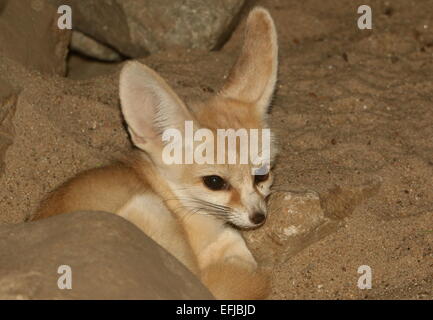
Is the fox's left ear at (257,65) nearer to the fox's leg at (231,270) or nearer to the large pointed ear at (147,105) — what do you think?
the large pointed ear at (147,105)

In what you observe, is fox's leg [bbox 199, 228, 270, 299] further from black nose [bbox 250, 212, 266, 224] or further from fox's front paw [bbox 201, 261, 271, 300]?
black nose [bbox 250, 212, 266, 224]

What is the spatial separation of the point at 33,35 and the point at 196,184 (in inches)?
71.4

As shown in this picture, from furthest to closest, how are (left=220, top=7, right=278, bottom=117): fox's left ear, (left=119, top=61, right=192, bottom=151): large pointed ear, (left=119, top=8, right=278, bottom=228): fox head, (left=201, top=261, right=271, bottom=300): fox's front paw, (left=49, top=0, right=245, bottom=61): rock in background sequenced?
(left=49, top=0, right=245, bottom=61): rock in background, (left=220, top=7, right=278, bottom=117): fox's left ear, (left=119, top=8, right=278, bottom=228): fox head, (left=119, top=61, right=192, bottom=151): large pointed ear, (left=201, top=261, right=271, bottom=300): fox's front paw

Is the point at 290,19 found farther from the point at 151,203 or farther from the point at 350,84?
the point at 151,203

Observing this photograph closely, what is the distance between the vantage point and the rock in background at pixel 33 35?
451 centimetres

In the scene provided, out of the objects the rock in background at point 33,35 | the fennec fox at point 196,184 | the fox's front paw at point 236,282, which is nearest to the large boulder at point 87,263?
the fox's front paw at point 236,282

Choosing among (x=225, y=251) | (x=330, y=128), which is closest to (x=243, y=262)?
(x=225, y=251)

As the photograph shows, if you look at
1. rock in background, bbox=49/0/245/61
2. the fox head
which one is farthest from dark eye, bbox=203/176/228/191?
rock in background, bbox=49/0/245/61

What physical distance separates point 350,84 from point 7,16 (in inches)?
91.0

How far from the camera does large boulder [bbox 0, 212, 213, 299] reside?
8.09ft

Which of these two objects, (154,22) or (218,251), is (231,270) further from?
(154,22)

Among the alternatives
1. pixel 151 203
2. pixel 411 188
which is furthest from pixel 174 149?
pixel 411 188

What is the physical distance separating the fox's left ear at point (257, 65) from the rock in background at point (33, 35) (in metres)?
1.49

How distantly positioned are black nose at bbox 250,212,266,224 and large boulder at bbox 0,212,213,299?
0.64 m
